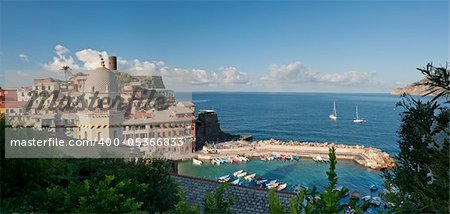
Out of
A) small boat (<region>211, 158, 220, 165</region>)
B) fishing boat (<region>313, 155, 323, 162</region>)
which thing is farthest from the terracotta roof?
fishing boat (<region>313, 155, 323, 162</region>)

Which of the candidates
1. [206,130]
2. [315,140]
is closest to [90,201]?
[206,130]

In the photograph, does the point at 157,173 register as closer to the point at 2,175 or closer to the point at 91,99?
the point at 2,175

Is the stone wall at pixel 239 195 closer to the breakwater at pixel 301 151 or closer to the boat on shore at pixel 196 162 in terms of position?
the boat on shore at pixel 196 162

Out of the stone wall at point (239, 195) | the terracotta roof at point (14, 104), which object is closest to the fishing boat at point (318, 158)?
the stone wall at point (239, 195)

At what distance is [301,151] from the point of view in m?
37.9

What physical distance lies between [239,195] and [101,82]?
42.9ft

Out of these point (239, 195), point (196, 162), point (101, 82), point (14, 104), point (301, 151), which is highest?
point (101, 82)

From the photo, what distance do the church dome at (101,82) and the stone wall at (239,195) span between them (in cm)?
1043

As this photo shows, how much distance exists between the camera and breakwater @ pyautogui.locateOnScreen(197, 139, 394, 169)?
3341 cm

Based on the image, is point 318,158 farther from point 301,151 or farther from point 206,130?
point 206,130

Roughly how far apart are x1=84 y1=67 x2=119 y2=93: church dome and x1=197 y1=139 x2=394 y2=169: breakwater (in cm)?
1745

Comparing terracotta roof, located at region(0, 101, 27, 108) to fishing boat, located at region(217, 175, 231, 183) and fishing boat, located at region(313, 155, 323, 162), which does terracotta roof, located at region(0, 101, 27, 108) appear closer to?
fishing boat, located at region(217, 175, 231, 183)

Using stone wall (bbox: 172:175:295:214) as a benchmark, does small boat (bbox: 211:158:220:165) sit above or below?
below

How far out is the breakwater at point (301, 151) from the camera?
33406 millimetres
